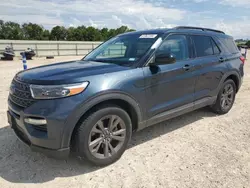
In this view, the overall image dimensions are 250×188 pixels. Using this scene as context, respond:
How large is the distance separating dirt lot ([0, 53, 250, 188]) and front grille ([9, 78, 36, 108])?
895 millimetres

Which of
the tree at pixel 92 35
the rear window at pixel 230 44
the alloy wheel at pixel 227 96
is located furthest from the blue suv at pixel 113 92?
the tree at pixel 92 35

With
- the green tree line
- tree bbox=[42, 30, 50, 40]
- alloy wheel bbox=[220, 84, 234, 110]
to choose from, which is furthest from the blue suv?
tree bbox=[42, 30, 50, 40]

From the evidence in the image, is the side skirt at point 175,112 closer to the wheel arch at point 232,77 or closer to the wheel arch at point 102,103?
the wheel arch at point 102,103

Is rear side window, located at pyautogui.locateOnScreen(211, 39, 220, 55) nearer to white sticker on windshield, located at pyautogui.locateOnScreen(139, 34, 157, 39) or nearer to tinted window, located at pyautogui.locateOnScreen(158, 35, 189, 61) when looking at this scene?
tinted window, located at pyautogui.locateOnScreen(158, 35, 189, 61)

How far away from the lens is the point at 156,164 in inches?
116

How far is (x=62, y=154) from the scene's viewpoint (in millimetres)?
2557

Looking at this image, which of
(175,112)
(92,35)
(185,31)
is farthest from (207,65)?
(92,35)

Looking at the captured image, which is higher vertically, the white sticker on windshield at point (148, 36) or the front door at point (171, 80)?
the white sticker on windshield at point (148, 36)

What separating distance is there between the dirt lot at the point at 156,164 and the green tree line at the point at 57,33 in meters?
53.0

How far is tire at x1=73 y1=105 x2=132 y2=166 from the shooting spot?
103 inches

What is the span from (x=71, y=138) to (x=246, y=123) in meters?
3.51

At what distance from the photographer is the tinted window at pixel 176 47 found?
11.4 ft

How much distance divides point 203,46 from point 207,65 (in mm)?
389

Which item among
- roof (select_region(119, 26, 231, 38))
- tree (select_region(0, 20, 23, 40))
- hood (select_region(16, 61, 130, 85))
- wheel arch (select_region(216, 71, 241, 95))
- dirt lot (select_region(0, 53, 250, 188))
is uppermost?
tree (select_region(0, 20, 23, 40))
